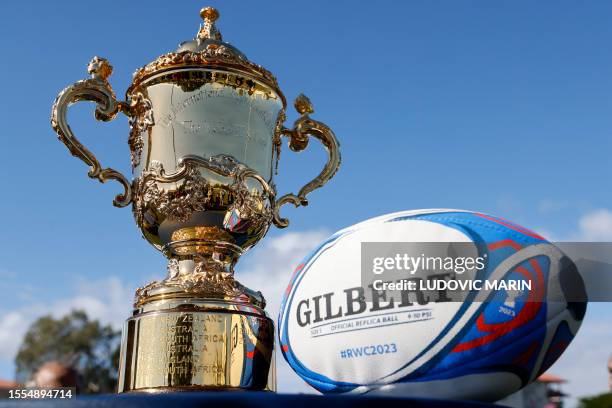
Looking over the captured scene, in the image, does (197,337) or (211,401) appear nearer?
(211,401)

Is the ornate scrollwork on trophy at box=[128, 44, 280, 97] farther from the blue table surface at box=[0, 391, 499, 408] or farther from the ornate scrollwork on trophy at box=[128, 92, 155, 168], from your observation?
the blue table surface at box=[0, 391, 499, 408]

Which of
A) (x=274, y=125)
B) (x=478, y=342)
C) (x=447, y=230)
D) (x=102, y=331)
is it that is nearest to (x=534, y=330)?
(x=478, y=342)

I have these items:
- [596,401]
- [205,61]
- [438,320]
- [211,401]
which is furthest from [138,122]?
[596,401]

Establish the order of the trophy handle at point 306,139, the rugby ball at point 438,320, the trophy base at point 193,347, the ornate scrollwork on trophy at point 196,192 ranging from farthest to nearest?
the rugby ball at point 438,320, the trophy handle at point 306,139, the ornate scrollwork on trophy at point 196,192, the trophy base at point 193,347

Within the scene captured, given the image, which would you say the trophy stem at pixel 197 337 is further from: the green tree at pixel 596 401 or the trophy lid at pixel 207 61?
the green tree at pixel 596 401

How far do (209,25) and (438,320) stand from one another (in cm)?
160

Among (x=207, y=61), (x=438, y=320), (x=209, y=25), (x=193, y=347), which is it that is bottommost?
(x=193, y=347)

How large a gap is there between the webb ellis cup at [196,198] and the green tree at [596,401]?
15.7 meters

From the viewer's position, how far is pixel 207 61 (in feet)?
7.35

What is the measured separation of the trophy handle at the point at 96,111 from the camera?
2.21 meters

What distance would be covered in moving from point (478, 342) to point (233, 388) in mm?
1452

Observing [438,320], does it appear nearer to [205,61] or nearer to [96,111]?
[205,61]

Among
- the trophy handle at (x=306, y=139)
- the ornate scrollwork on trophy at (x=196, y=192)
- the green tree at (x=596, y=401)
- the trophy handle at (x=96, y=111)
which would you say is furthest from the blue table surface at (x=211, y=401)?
the green tree at (x=596, y=401)

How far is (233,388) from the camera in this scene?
6.64 feet
